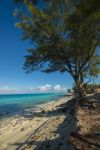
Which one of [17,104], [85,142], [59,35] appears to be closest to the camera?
[85,142]

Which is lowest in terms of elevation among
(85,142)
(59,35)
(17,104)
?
(85,142)

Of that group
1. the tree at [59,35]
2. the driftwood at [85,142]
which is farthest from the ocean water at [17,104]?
the driftwood at [85,142]

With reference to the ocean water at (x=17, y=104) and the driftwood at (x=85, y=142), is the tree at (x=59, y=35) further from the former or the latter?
the driftwood at (x=85, y=142)

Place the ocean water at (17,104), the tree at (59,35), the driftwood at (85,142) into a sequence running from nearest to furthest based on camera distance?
the driftwood at (85,142) < the tree at (59,35) < the ocean water at (17,104)

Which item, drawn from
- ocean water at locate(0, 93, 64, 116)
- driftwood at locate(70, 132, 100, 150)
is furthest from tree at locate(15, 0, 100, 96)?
driftwood at locate(70, 132, 100, 150)

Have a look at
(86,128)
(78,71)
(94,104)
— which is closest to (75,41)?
(78,71)

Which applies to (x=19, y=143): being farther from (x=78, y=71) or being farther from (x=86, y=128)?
(x=78, y=71)

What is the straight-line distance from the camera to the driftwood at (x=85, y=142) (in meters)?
8.05

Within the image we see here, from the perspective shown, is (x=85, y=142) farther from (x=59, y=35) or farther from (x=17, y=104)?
(x=17, y=104)

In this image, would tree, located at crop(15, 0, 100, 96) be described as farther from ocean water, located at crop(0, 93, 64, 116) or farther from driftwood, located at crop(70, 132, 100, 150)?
driftwood, located at crop(70, 132, 100, 150)

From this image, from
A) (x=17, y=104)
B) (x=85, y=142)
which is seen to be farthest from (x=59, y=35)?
(x=17, y=104)

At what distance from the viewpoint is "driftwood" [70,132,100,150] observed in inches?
317

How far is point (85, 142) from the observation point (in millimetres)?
8492

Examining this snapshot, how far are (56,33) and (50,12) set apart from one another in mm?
2540
